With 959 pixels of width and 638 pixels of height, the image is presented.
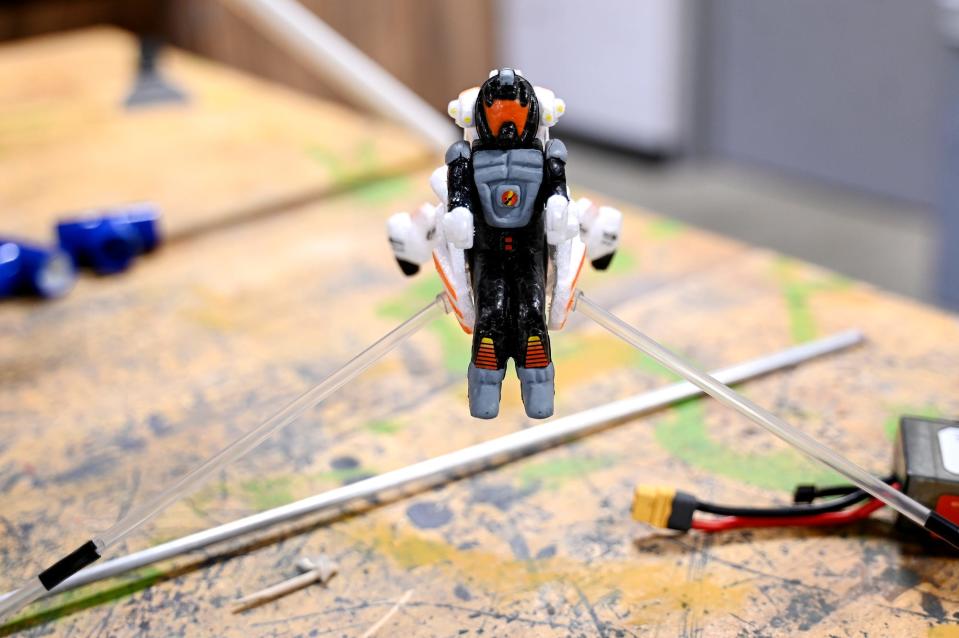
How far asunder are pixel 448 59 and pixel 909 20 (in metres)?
1.29

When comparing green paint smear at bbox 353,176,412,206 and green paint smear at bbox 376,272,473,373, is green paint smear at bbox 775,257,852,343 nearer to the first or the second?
green paint smear at bbox 376,272,473,373

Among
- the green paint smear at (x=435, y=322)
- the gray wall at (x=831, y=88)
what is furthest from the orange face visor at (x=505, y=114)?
the gray wall at (x=831, y=88)

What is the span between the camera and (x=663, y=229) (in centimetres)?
130

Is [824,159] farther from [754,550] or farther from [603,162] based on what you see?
[754,550]

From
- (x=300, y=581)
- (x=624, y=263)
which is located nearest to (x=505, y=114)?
(x=300, y=581)

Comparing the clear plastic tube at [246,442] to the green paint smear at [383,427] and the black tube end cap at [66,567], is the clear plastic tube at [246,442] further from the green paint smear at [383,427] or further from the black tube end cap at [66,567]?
the green paint smear at [383,427]

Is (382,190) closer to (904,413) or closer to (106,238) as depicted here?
(106,238)

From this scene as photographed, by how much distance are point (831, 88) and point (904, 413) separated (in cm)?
171

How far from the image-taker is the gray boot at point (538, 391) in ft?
2.02

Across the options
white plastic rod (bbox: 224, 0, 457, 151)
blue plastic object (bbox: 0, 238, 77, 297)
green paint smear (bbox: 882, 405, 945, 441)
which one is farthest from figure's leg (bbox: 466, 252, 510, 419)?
white plastic rod (bbox: 224, 0, 457, 151)

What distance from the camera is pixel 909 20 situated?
2.22 meters

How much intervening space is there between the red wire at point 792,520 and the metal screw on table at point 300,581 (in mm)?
290

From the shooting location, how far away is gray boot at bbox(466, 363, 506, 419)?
0.62 meters

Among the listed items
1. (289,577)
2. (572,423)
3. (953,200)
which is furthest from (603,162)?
(289,577)
